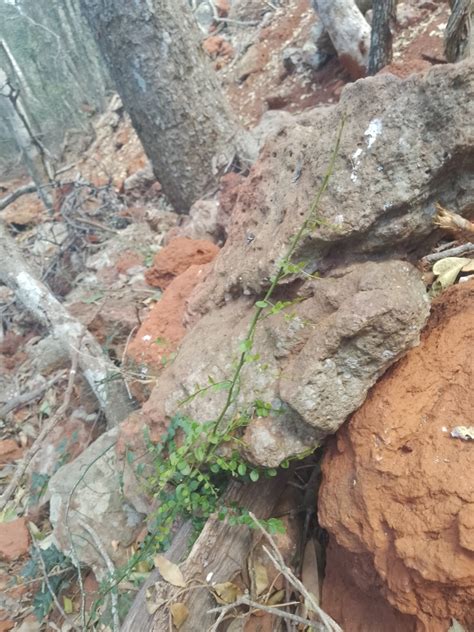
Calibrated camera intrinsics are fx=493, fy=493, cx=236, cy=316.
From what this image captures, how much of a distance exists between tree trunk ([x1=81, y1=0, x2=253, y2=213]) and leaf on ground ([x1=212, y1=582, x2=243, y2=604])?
3.44 metres

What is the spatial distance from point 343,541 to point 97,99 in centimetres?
1445

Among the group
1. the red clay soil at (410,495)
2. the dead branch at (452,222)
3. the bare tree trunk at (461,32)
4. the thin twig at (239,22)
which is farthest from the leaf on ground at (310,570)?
the thin twig at (239,22)

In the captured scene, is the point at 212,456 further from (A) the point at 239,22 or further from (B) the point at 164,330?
(A) the point at 239,22

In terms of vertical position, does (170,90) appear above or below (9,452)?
above

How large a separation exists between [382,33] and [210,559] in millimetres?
4013

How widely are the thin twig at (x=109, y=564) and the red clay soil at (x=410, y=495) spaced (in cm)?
89

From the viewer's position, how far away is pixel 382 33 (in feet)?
12.9

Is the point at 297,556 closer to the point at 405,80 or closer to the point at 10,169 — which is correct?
the point at 405,80

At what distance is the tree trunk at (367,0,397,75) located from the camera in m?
3.81

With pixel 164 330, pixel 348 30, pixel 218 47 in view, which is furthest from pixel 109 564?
pixel 218 47

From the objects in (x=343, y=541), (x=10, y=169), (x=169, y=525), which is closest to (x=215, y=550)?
(x=169, y=525)

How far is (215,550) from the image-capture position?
1.75 meters

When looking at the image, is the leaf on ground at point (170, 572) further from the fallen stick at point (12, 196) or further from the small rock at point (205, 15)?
the small rock at point (205, 15)

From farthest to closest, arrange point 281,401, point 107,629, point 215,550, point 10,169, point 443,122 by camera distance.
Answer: point 10,169 < point 107,629 < point 215,550 < point 281,401 < point 443,122
